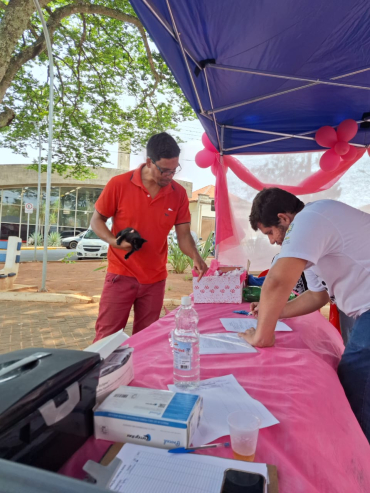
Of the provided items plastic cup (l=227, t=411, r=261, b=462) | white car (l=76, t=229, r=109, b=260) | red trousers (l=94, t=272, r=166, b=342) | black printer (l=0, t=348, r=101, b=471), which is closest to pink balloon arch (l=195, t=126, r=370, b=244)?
red trousers (l=94, t=272, r=166, b=342)

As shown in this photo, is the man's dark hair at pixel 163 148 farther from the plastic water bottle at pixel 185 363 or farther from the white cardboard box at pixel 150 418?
the white cardboard box at pixel 150 418

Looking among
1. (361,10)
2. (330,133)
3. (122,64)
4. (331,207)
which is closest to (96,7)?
(122,64)

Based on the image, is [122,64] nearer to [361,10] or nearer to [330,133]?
[330,133]

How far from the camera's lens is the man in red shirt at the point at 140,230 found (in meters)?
2.25

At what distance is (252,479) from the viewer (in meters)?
0.60

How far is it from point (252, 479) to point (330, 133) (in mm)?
3663

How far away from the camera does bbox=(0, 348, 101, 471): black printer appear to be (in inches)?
21.9

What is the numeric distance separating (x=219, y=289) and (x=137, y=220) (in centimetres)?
77

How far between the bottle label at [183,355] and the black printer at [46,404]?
0.97 ft

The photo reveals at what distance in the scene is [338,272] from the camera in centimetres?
149

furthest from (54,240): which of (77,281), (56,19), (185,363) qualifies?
(185,363)

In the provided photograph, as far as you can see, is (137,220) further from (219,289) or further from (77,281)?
(77,281)

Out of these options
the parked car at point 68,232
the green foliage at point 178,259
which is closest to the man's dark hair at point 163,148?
the green foliage at point 178,259

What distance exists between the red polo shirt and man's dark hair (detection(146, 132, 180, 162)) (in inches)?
9.3
